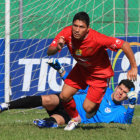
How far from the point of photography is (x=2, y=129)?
5516mm

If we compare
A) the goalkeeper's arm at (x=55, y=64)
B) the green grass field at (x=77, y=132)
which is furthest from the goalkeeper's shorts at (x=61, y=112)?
the goalkeeper's arm at (x=55, y=64)

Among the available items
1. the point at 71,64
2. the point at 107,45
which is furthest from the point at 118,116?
the point at 71,64

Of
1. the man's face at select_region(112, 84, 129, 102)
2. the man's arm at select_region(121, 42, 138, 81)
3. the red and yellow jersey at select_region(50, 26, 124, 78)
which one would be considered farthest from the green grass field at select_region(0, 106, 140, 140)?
the red and yellow jersey at select_region(50, 26, 124, 78)

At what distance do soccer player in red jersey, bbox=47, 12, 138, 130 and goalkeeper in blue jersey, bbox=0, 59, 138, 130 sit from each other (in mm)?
249

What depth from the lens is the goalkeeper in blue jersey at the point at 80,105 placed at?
580 cm

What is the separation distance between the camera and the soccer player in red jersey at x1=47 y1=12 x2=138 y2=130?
17.4ft

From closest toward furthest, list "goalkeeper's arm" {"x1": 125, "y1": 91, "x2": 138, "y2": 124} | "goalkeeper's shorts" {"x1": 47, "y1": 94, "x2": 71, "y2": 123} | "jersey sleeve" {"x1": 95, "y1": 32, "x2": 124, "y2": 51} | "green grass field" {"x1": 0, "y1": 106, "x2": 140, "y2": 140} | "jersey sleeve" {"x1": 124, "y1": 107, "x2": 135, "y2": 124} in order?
"green grass field" {"x1": 0, "y1": 106, "x2": 140, "y2": 140}
"jersey sleeve" {"x1": 95, "y1": 32, "x2": 124, "y2": 51}
"goalkeeper's arm" {"x1": 125, "y1": 91, "x2": 138, "y2": 124}
"jersey sleeve" {"x1": 124, "y1": 107, "x2": 135, "y2": 124}
"goalkeeper's shorts" {"x1": 47, "y1": 94, "x2": 71, "y2": 123}

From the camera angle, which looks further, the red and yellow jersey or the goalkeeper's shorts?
the goalkeeper's shorts

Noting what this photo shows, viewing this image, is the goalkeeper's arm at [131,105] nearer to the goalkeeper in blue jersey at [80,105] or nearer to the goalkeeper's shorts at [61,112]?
the goalkeeper in blue jersey at [80,105]

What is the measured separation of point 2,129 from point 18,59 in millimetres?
3499

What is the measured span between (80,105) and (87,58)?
1243mm

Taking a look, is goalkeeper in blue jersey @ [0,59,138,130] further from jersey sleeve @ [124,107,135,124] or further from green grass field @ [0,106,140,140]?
green grass field @ [0,106,140,140]

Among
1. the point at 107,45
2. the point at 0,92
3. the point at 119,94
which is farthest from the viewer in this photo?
the point at 0,92

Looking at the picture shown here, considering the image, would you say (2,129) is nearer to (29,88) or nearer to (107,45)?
(107,45)
